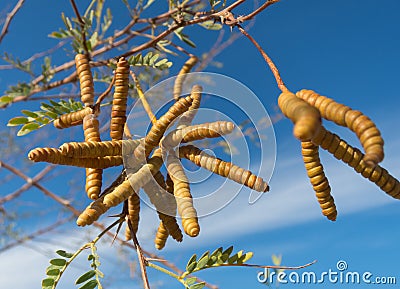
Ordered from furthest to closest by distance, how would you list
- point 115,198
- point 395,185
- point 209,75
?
point 209,75
point 115,198
point 395,185

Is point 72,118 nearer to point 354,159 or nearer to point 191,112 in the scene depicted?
point 191,112

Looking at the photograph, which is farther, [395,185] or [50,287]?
[50,287]

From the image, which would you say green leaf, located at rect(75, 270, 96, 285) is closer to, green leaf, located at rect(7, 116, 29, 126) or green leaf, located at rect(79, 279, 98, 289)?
green leaf, located at rect(79, 279, 98, 289)

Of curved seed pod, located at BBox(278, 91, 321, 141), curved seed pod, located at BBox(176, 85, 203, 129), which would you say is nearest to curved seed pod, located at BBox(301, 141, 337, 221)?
curved seed pod, located at BBox(278, 91, 321, 141)

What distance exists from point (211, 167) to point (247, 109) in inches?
5.3

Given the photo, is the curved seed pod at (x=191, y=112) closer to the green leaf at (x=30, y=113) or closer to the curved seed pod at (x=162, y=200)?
the curved seed pod at (x=162, y=200)

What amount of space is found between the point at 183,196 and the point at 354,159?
253 millimetres

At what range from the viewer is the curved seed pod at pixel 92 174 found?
0.75m

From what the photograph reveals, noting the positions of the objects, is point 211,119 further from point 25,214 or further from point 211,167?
point 25,214

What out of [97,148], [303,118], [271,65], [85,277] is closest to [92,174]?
[97,148]

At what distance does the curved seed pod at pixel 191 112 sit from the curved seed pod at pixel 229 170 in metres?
0.07

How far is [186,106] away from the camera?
78 cm

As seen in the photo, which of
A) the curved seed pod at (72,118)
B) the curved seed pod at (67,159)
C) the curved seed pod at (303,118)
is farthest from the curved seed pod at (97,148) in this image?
the curved seed pod at (303,118)

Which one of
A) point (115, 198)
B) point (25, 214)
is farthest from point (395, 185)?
point (25, 214)
